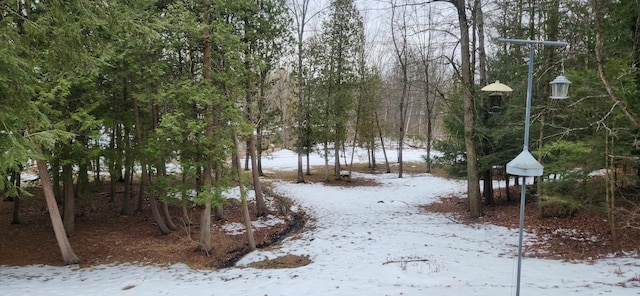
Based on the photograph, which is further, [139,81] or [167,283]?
[139,81]

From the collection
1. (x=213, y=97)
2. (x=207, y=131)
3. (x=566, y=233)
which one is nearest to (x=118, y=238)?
(x=207, y=131)

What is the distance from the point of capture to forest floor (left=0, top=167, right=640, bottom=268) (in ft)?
29.8

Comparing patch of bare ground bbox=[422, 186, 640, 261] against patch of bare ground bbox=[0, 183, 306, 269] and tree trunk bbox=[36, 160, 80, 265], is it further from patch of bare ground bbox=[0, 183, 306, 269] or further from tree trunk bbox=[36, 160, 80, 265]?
tree trunk bbox=[36, 160, 80, 265]

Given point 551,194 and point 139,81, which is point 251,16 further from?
point 551,194

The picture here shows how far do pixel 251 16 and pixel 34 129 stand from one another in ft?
25.3

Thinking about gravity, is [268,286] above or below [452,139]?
below

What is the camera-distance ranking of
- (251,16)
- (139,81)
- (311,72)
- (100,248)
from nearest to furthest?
(100,248), (139,81), (251,16), (311,72)

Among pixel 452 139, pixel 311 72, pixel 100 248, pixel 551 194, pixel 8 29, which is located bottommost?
pixel 100 248

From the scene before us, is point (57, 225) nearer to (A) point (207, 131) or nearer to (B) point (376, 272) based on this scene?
(A) point (207, 131)

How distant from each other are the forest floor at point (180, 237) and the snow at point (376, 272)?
712mm

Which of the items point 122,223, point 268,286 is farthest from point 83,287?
point 122,223

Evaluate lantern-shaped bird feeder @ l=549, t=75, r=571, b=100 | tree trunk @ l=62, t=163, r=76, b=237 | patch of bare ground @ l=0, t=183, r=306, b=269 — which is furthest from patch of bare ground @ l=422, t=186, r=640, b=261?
tree trunk @ l=62, t=163, r=76, b=237

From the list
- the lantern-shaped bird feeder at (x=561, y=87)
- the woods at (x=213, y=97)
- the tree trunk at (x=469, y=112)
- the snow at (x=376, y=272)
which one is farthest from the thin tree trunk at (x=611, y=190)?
the tree trunk at (x=469, y=112)

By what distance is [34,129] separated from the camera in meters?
7.16
